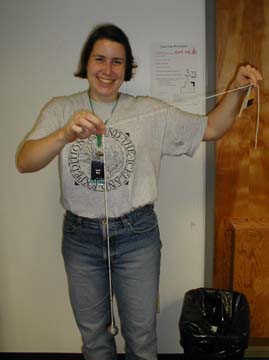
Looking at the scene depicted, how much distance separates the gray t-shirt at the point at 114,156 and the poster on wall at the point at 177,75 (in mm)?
323

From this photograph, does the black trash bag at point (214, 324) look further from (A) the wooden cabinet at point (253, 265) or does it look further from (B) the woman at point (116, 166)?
(B) the woman at point (116, 166)

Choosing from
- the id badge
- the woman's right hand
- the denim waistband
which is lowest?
the denim waistband

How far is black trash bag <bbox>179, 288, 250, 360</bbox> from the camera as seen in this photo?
135 centimetres

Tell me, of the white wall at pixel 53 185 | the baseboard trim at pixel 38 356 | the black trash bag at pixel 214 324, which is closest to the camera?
the black trash bag at pixel 214 324

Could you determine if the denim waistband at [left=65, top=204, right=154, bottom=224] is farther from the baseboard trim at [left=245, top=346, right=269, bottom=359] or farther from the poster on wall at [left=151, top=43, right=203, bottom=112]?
the baseboard trim at [left=245, top=346, right=269, bottom=359]

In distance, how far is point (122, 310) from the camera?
4.50 ft

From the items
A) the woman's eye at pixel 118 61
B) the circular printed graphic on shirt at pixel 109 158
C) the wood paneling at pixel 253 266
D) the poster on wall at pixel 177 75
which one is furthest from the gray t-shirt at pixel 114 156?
the wood paneling at pixel 253 266

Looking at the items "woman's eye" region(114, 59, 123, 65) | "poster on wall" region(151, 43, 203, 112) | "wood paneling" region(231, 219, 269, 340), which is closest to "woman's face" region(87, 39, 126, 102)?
"woman's eye" region(114, 59, 123, 65)

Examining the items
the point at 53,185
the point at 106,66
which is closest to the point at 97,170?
the point at 106,66

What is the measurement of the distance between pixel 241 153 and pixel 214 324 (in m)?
0.81

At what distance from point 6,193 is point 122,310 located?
2.71ft

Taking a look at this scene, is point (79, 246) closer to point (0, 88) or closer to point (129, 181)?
point (129, 181)

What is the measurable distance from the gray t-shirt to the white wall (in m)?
0.38

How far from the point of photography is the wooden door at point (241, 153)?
1.43 metres
